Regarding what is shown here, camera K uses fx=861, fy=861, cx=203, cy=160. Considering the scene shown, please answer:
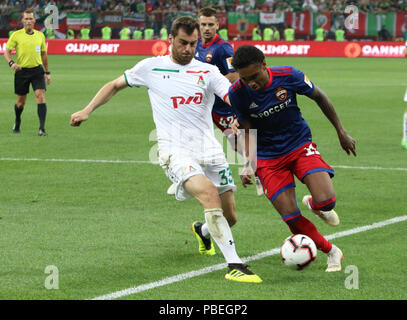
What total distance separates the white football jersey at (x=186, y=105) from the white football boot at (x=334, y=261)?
1.31 metres

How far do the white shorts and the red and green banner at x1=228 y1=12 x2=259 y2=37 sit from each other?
44.4 metres

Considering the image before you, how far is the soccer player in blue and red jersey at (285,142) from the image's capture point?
7.40 meters

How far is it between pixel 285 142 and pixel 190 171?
944 millimetres

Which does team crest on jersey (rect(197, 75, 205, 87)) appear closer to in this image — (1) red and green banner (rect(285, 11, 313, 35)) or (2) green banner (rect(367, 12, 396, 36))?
(2) green banner (rect(367, 12, 396, 36))

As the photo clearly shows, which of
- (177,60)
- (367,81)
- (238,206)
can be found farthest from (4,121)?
(367,81)

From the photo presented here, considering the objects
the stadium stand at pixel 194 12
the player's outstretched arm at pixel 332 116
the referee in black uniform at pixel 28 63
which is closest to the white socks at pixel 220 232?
the player's outstretched arm at pixel 332 116

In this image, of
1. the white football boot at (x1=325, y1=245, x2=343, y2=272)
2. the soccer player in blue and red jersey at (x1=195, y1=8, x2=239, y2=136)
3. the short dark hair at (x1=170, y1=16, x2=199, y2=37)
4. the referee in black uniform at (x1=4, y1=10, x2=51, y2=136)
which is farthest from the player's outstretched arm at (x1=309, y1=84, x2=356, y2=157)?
the referee in black uniform at (x1=4, y1=10, x2=51, y2=136)

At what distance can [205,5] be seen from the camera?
2120 inches

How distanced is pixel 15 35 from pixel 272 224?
33.6 feet

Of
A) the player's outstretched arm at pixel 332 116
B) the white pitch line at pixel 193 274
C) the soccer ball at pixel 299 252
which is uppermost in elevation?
the player's outstretched arm at pixel 332 116

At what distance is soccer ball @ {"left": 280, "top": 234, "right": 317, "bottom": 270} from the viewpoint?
23.1 feet

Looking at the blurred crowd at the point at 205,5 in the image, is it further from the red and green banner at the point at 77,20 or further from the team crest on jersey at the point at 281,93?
the team crest on jersey at the point at 281,93

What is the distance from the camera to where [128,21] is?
172ft

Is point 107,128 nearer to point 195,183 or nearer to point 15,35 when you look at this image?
point 15,35
